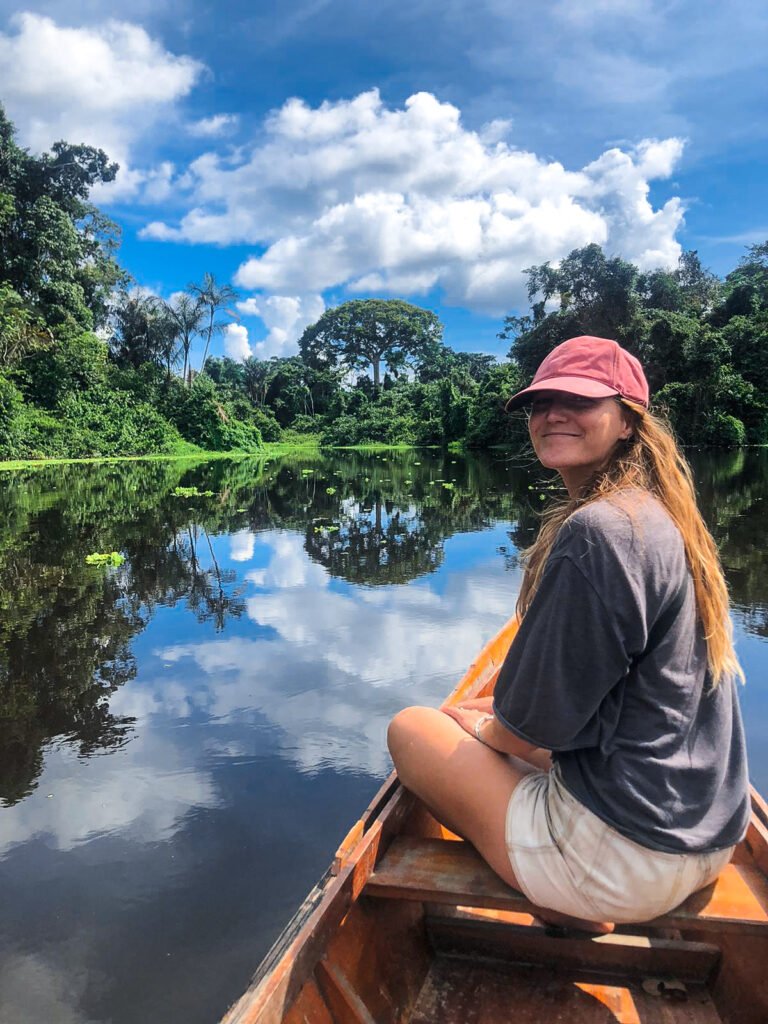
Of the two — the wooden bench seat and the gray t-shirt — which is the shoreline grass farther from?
the gray t-shirt

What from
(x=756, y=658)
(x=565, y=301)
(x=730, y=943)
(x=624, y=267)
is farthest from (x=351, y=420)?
(x=730, y=943)

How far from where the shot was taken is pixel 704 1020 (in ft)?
5.41

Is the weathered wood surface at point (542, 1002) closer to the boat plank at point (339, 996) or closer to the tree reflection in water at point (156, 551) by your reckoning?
the boat plank at point (339, 996)

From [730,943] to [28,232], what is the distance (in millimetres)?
33379

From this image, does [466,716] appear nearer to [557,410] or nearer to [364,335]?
[557,410]

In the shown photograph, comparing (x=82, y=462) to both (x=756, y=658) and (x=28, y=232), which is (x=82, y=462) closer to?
(x=28, y=232)

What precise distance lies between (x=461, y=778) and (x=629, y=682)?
54 cm

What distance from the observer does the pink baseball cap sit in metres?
1.49

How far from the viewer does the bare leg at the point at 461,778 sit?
155 cm

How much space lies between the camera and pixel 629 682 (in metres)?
1.35

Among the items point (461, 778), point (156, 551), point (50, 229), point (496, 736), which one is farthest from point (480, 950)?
point (50, 229)

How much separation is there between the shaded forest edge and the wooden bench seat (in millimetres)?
25130

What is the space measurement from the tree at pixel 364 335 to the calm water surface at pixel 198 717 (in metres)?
50.6

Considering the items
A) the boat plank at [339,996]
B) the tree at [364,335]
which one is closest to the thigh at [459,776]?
the boat plank at [339,996]
